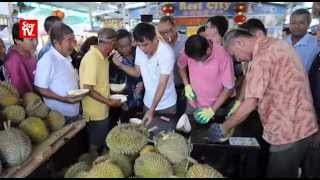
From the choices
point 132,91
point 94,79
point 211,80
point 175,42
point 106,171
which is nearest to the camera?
point 106,171

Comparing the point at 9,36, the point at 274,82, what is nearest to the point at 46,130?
the point at 274,82

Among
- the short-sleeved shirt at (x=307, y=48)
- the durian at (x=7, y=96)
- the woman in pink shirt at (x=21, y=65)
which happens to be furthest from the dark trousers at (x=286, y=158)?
the woman in pink shirt at (x=21, y=65)

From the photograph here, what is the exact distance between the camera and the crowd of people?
1781 millimetres

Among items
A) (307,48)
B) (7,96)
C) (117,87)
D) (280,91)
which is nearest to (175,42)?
(117,87)

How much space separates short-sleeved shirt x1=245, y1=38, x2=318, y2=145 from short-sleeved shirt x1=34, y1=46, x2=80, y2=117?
1279 mm

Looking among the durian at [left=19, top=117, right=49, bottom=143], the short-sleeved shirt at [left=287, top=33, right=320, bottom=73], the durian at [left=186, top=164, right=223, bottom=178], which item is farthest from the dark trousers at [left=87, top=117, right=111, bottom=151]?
the short-sleeved shirt at [left=287, top=33, right=320, bottom=73]

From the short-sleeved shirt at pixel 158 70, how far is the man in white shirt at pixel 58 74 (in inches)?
23.1

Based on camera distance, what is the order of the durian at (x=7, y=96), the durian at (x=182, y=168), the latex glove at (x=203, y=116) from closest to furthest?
the durian at (x=182, y=168), the durian at (x=7, y=96), the latex glove at (x=203, y=116)

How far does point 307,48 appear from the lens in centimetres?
293

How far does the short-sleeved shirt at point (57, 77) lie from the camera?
7.42 feet

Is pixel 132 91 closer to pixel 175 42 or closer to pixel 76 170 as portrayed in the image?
pixel 175 42

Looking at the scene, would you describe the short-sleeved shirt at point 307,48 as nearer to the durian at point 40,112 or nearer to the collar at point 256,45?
the collar at point 256,45

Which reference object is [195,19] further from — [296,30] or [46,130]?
[46,130]

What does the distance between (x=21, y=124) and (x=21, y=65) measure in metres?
1.00
